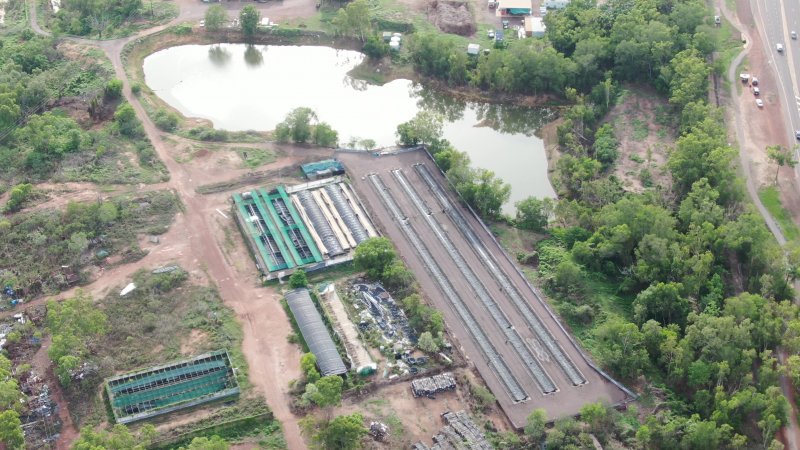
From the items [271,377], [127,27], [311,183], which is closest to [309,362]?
[271,377]

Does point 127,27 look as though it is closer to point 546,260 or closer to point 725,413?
point 546,260

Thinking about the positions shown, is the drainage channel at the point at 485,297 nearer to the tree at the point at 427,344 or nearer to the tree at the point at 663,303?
the tree at the point at 427,344

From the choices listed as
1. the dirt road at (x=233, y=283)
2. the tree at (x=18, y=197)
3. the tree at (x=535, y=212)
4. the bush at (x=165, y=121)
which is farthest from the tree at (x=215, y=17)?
the tree at (x=535, y=212)

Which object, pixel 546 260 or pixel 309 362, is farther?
pixel 546 260

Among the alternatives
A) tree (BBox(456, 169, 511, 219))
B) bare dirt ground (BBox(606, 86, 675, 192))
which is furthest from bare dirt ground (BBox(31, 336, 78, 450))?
bare dirt ground (BBox(606, 86, 675, 192))

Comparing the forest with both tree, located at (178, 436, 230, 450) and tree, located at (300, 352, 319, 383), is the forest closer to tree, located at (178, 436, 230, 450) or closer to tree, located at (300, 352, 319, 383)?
tree, located at (300, 352, 319, 383)

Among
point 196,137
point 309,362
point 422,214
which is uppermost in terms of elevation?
point 196,137

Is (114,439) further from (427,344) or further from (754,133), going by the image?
(754,133)
